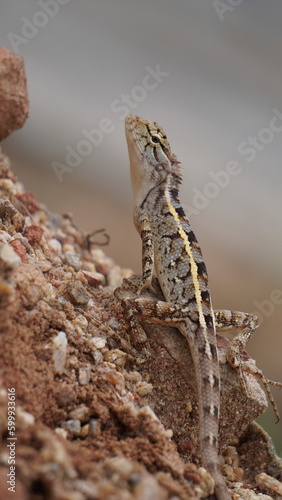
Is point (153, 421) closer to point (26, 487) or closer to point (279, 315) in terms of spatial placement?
point (26, 487)

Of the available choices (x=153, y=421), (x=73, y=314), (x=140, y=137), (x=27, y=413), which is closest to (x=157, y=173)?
(x=140, y=137)

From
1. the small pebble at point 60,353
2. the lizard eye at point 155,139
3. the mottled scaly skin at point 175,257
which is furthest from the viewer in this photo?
the lizard eye at point 155,139

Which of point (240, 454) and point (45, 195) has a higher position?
point (45, 195)

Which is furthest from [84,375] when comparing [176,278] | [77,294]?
[176,278]

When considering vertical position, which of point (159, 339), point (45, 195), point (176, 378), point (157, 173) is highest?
point (45, 195)

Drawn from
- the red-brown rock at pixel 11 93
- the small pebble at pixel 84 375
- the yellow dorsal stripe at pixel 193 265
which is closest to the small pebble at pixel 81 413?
the small pebble at pixel 84 375

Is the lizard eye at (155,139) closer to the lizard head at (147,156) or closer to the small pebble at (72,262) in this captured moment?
the lizard head at (147,156)

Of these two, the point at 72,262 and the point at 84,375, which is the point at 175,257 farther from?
the point at 84,375
